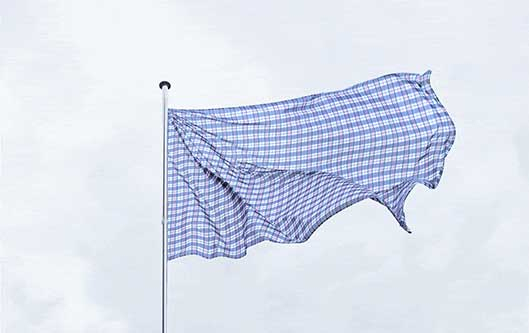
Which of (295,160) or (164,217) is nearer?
(164,217)

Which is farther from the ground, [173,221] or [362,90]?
[362,90]

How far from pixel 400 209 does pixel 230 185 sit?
309 cm

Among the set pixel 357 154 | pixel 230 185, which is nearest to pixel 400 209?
Answer: pixel 357 154

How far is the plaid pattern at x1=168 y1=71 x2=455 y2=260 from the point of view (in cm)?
2091

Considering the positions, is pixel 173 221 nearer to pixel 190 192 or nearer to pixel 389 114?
pixel 190 192

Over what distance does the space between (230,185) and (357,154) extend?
2.45 m

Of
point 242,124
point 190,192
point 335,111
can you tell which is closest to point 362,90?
point 335,111

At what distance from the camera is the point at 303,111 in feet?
71.7

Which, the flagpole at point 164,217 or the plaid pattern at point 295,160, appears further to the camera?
the plaid pattern at point 295,160

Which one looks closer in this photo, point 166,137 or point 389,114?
point 166,137

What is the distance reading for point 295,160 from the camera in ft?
70.7

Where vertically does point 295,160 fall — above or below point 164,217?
above

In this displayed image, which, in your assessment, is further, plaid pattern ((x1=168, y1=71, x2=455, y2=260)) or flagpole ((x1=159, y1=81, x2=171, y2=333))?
plaid pattern ((x1=168, y1=71, x2=455, y2=260))

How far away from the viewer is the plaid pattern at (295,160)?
20.9 meters
